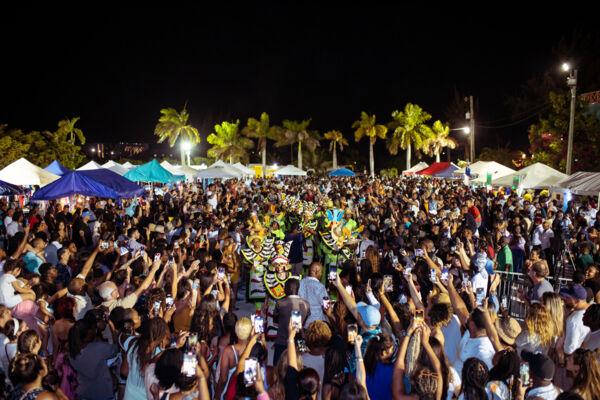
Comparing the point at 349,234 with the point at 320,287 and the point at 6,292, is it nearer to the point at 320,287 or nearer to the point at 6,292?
the point at 320,287

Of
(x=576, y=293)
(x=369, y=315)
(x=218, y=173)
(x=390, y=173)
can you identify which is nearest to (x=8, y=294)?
(x=369, y=315)

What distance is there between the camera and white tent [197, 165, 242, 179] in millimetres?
20880

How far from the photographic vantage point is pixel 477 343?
3.77 metres

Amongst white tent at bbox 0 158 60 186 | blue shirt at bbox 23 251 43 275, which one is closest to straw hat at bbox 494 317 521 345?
blue shirt at bbox 23 251 43 275

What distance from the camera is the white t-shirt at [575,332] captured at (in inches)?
158

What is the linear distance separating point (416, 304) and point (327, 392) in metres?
2.11

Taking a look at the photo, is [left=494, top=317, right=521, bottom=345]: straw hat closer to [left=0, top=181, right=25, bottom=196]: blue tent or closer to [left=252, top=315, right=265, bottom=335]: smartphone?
[left=252, top=315, right=265, bottom=335]: smartphone

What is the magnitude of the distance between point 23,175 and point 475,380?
14.3 m

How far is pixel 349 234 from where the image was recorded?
814 centimetres

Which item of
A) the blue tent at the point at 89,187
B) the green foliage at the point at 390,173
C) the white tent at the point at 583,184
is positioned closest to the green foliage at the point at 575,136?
the white tent at the point at 583,184

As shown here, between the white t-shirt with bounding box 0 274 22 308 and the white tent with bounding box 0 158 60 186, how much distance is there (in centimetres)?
971

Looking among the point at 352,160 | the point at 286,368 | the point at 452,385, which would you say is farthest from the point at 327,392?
the point at 352,160

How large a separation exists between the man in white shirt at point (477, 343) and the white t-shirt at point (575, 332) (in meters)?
0.82

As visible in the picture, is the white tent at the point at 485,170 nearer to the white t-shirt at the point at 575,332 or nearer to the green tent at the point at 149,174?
the green tent at the point at 149,174
